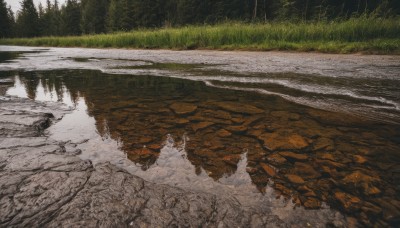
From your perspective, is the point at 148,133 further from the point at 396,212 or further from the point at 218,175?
the point at 396,212

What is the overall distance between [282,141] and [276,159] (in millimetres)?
345

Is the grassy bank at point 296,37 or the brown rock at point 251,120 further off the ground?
the grassy bank at point 296,37

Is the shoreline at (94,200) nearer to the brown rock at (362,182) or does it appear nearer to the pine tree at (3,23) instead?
the brown rock at (362,182)

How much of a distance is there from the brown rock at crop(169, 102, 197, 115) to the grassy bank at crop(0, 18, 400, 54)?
687cm

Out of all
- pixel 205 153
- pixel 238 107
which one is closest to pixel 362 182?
pixel 205 153

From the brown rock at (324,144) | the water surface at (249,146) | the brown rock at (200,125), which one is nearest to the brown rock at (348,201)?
the water surface at (249,146)

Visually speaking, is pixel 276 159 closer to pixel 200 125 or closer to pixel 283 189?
pixel 283 189

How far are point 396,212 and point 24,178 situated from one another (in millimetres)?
2043

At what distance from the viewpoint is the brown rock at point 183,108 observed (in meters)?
3.04

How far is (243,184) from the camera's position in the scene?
62.9 inches

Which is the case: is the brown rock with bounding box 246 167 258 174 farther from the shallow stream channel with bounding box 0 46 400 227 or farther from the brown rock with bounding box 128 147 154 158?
the brown rock with bounding box 128 147 154 158

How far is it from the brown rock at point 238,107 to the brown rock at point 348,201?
5.18ft

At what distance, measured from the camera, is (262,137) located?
2.31 metres

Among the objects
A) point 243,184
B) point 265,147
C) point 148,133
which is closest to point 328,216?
point 243,184
